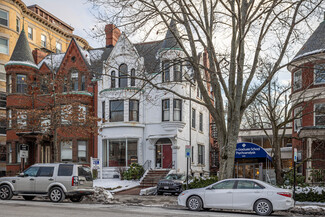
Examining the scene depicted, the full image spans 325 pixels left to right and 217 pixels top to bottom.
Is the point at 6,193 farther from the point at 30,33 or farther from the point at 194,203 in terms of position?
the point at 30,33

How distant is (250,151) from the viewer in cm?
2675

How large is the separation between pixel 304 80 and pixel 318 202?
535 inches

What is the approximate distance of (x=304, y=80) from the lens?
29.7m

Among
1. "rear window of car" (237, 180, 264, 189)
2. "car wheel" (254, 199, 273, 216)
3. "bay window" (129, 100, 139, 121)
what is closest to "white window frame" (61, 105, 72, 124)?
"bay window" (129, 100, 139, 121)

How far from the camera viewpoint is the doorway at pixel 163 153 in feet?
110

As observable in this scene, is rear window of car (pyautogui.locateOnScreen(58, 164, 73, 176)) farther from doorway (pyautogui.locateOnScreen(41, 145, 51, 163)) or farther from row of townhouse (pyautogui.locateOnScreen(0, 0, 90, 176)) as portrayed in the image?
row of townhouse (pyautogui.locateOnScreen(0, 0, 90, 176))

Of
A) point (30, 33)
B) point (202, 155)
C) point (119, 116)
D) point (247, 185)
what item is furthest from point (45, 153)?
point (247, 185)

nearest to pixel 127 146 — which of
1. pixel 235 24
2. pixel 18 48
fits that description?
pixel 18 48

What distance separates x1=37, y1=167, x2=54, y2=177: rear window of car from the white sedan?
611 centimetres

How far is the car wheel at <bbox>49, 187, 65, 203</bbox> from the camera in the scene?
1739cm

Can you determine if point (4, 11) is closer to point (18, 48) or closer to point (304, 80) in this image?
point (18, 48)

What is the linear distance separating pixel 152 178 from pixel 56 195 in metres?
13.9

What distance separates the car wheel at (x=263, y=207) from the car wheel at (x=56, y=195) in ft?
27.7

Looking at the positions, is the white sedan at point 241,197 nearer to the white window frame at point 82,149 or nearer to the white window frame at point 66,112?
the white window frame at point 66,112
